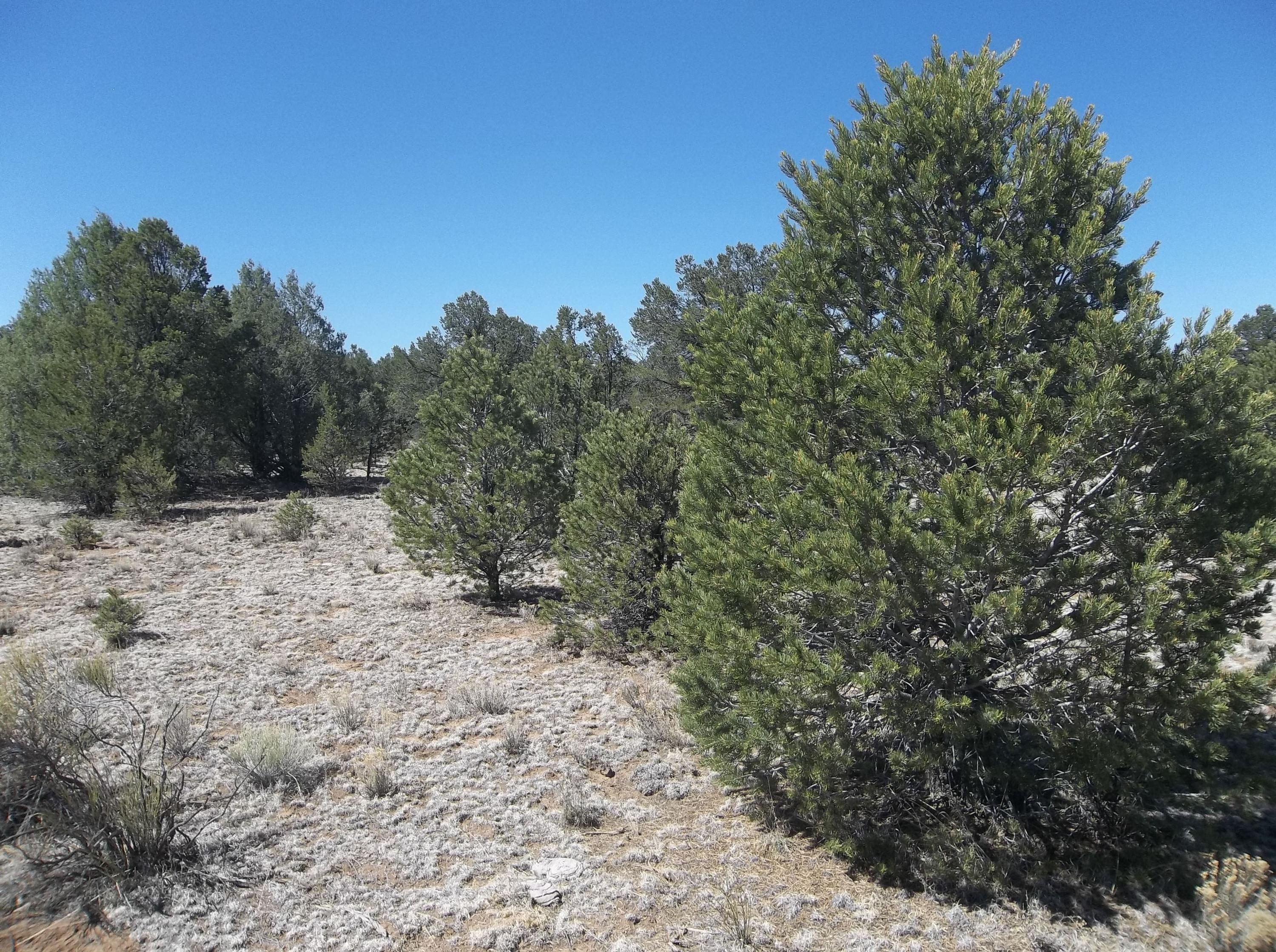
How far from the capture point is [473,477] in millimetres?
11523

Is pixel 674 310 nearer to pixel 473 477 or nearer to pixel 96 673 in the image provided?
pixel 473 477

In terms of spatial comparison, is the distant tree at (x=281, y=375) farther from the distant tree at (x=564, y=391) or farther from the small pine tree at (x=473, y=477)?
the small pine tree at (x=473, y=477)

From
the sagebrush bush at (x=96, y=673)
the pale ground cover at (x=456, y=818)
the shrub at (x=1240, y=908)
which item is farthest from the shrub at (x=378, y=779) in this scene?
the shrub at (x=1240, y=908)

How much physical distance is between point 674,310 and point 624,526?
15.5 metres

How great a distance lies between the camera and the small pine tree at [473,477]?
36.9 feet

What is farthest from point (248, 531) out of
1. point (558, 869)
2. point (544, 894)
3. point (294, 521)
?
point (544, 894)

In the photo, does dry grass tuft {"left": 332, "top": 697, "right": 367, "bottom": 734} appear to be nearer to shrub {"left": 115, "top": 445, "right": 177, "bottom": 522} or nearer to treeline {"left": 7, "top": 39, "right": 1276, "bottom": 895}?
treeline {"left": 7, "top": 39, "right": 1276, "bottom": 895}

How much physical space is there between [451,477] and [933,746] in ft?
29.0

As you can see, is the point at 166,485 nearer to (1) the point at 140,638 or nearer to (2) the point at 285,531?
(2) the point at 285,531

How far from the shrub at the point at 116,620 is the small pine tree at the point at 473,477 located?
3.73 metres

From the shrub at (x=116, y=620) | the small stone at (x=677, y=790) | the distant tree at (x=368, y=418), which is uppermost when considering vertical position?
the distant tree at (x=368, y=418)

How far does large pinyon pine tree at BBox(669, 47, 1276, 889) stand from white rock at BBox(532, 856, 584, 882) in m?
1.34

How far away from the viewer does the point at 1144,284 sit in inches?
177

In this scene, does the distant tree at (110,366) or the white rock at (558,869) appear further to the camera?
the distant tree at (110,366)
